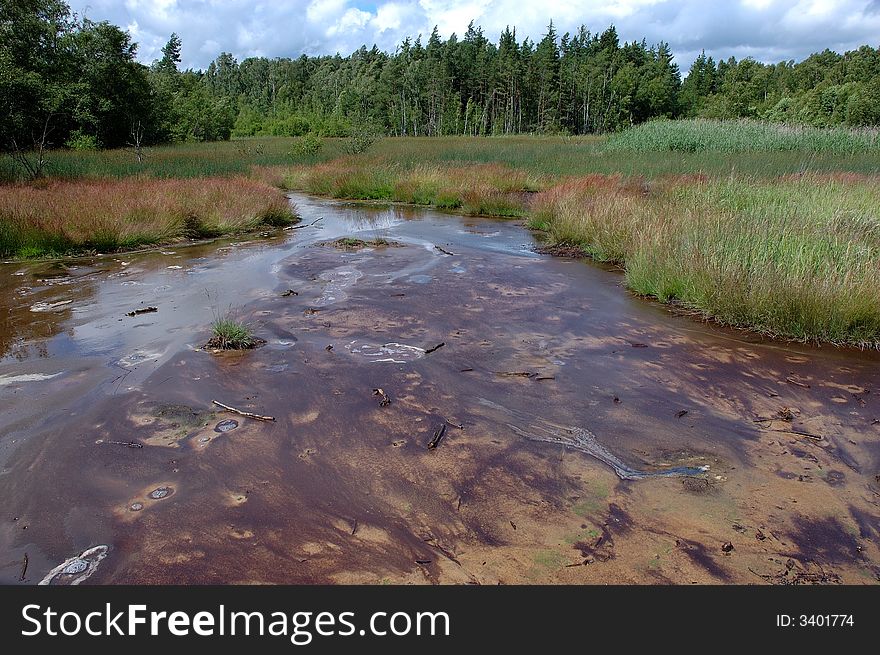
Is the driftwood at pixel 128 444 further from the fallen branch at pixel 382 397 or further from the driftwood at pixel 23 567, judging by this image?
the fallen branch at pixel 382 397

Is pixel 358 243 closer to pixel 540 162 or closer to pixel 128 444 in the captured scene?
pixel 128 444

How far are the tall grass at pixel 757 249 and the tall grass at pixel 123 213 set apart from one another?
22.7ft

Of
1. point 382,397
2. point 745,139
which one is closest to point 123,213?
point 382,397

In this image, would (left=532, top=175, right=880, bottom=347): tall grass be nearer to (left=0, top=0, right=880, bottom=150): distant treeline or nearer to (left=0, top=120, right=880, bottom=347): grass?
(left=0, top=120, right=880, bottom=347): grass

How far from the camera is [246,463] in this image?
139 inches

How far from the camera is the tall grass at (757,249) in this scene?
5.80 m

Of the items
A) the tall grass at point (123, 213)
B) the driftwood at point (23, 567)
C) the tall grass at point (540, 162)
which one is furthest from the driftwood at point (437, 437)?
the tall grass at point (540, 162)

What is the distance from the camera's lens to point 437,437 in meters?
3.86

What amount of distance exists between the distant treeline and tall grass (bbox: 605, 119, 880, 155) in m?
9.84

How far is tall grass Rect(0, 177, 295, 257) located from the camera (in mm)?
9609

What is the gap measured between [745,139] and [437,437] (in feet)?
85.7

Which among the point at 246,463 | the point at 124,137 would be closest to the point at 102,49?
the point at 124,137

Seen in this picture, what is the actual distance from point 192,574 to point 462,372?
283 centimetres

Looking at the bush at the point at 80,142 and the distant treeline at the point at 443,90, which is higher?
the distant treeline at the point at 443,90
